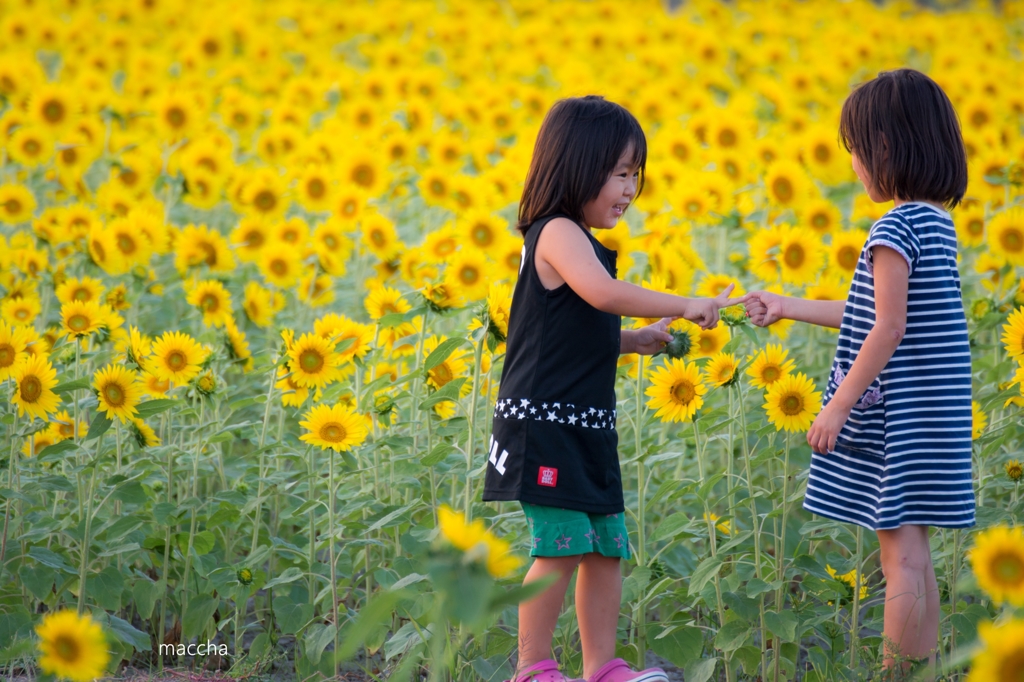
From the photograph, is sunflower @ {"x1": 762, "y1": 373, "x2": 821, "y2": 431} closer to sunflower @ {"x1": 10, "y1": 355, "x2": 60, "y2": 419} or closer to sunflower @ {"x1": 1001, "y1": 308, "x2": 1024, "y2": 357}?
sunflower @ {"x1": 1001, "y1": 308, "x2": 1024, "y2": 357}

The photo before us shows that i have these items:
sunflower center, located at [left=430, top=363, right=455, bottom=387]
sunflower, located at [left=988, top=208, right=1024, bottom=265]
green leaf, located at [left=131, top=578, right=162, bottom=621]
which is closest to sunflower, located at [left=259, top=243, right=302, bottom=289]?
sunflower center, located at [left=430, top=363, right=455, bottom=387]

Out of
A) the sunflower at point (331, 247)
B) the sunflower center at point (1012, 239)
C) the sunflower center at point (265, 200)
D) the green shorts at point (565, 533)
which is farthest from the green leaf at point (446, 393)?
the sunflower center at point (265, 200)

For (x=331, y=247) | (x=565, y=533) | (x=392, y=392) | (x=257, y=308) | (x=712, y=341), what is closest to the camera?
(x=565, y=533)

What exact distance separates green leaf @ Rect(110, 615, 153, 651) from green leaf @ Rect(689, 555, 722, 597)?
1231 millimetres

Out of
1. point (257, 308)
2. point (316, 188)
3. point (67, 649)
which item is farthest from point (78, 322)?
point (316, 188)

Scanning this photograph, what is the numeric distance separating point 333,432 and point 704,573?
36.0 inches

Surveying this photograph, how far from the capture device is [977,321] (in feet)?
10.4

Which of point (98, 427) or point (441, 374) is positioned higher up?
point (441, 374)

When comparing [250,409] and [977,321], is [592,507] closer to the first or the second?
[977,321]

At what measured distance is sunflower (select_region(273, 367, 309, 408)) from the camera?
2857 millimetres

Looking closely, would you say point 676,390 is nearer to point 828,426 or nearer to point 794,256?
point 828,426

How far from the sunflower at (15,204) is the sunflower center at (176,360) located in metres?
1.95

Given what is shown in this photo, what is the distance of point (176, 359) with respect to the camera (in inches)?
Answer: 110

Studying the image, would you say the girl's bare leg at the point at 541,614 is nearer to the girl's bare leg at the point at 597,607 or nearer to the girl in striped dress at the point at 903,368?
the girl's bare leg at the point at 597,607
